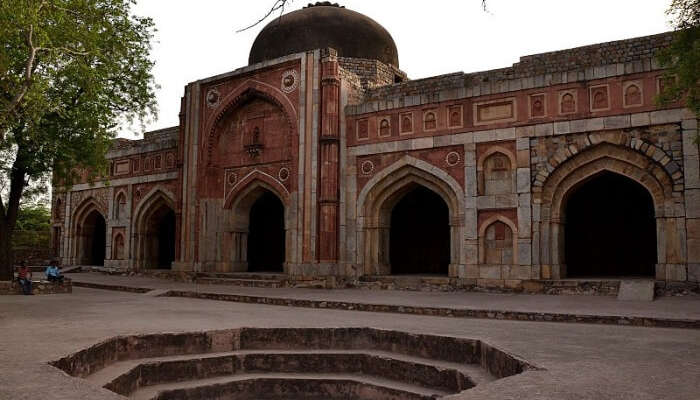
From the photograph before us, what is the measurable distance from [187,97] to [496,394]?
16.0m

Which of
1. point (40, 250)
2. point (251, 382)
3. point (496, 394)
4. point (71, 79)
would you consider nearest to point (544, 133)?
point (251, 382)

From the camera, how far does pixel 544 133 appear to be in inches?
486

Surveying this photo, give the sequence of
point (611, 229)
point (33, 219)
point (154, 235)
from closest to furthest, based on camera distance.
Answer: point (611, 229) → point (154, 235) → point (33, 219)

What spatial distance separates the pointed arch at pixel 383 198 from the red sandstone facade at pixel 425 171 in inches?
1.5

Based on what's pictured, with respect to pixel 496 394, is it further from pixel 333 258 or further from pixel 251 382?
pixel 333 258

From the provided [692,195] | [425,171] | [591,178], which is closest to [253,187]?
[425,171]

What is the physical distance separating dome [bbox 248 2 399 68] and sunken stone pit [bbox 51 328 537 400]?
11763 millimetres

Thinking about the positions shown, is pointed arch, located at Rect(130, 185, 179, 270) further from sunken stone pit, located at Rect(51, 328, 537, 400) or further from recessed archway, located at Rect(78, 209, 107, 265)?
sunken stone pit, located at Rect(51, 328, 537, 400)

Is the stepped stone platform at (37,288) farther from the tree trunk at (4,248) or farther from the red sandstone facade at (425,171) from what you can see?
the red sandstone facade at (425,171)

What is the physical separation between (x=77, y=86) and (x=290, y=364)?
926 cm

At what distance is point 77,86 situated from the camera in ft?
43.0

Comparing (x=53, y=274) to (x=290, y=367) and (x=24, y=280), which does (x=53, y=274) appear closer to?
(x=24, y=280)

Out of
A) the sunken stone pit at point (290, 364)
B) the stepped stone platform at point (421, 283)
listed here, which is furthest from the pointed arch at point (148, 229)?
the sunken stone pit at point (290, 364)

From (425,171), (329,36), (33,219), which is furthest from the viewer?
(33,219)
